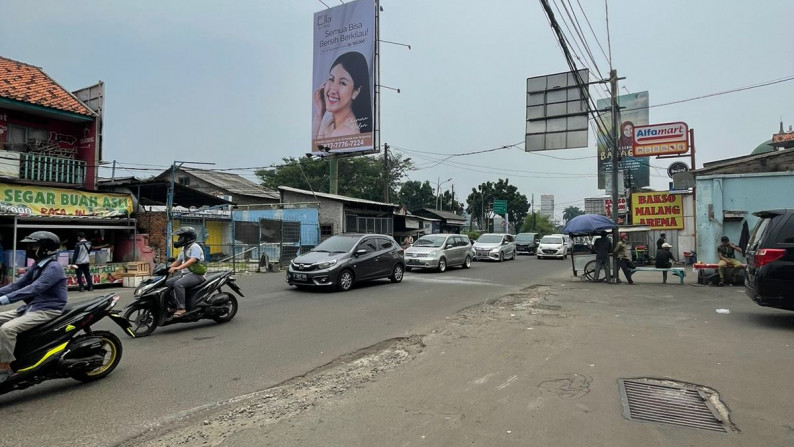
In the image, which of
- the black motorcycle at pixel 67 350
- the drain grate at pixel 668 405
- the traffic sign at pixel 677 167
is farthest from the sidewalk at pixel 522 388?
the traffic sign at pixel 677 167

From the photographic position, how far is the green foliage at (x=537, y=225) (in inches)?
3176

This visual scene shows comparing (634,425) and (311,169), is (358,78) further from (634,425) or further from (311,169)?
(634,425)

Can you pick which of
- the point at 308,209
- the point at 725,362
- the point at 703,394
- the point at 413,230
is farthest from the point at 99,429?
the point at 413,230

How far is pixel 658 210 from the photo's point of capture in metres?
25.8

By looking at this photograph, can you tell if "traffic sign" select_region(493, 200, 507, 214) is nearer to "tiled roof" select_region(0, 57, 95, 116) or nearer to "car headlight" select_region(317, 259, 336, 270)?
"tiled roof" select_region(0, 57, 95, 116)

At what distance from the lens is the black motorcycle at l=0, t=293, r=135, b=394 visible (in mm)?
4492

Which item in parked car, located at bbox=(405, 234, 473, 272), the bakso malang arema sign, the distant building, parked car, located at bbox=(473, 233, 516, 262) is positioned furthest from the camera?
the distant building

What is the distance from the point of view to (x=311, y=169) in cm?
4812

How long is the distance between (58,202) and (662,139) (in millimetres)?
30071

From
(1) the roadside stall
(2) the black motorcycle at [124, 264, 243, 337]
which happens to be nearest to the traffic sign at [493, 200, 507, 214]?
(1) the roadside stall

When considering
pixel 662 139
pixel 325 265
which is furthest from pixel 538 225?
pixel 325 265

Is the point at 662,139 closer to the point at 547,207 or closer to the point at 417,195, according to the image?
the point at 417,195

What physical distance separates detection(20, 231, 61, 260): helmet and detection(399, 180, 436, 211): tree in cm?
6651

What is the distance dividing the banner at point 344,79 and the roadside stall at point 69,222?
1435cm
